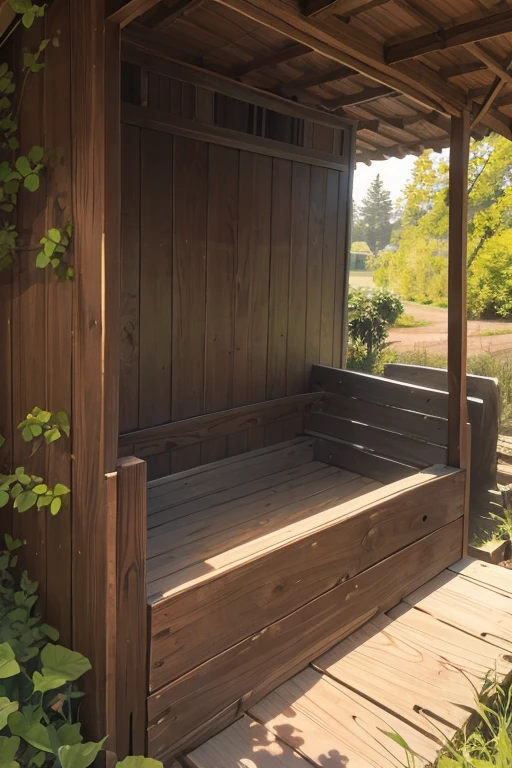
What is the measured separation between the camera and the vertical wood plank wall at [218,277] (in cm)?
315

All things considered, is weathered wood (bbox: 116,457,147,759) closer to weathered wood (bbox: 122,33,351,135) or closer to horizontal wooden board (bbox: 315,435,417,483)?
weathered wood (bbox: 122,33,351,135)

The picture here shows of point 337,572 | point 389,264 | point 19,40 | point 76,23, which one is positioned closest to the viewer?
point 76,23

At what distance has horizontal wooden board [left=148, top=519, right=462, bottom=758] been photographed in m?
1.96

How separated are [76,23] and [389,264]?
43.1ft

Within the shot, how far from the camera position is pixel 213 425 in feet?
11.8

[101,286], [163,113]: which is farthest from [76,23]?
[163,113]

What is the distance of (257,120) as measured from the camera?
364 cm

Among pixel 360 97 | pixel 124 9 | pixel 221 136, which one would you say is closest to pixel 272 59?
pixel 221 136

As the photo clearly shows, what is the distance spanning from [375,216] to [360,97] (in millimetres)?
43663

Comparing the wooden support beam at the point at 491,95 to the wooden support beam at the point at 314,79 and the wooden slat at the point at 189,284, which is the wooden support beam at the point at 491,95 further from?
the wooden slat at the point at 189,284

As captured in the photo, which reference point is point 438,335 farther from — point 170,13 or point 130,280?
point 170,13

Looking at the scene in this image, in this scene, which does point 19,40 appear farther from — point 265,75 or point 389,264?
point 389,264

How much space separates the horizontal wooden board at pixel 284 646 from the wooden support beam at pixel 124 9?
6.12 feet

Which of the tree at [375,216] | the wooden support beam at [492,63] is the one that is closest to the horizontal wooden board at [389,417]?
the wooden support beam at [492,63]
